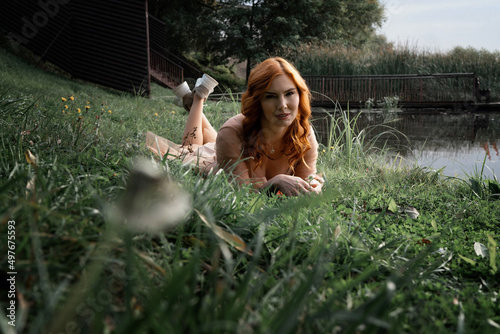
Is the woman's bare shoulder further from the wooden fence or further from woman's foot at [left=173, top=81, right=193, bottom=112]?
the wooden fence

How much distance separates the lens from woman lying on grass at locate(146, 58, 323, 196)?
9.24ft

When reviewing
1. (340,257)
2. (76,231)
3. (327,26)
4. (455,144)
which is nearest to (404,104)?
(455,144)

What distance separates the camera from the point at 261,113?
306 centimetres

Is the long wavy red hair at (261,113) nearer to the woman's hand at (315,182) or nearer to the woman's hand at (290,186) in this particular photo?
the woman's hand at (315,182)

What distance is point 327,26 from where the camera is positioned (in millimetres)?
24375

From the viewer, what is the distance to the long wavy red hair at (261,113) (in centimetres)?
284

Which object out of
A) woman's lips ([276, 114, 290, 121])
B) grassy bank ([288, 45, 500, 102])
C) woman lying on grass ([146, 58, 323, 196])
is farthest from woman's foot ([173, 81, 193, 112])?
grassy bank ([288, 45, 500, 102])

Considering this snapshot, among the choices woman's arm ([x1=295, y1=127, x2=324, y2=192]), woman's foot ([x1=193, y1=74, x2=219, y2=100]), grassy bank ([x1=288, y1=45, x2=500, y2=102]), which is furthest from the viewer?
grassy bank ([x1=288, y1=45, x2=500, y2=102])

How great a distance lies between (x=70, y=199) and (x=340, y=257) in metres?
1.09

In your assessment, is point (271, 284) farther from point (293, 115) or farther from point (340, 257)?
point (293, 115)

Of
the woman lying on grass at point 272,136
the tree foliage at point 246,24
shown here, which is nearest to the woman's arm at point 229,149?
the woman lying on grass at point 272,136

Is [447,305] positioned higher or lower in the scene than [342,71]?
lower

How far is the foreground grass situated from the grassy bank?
12.0 m

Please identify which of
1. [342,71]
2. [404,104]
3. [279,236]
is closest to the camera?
[279,236]
